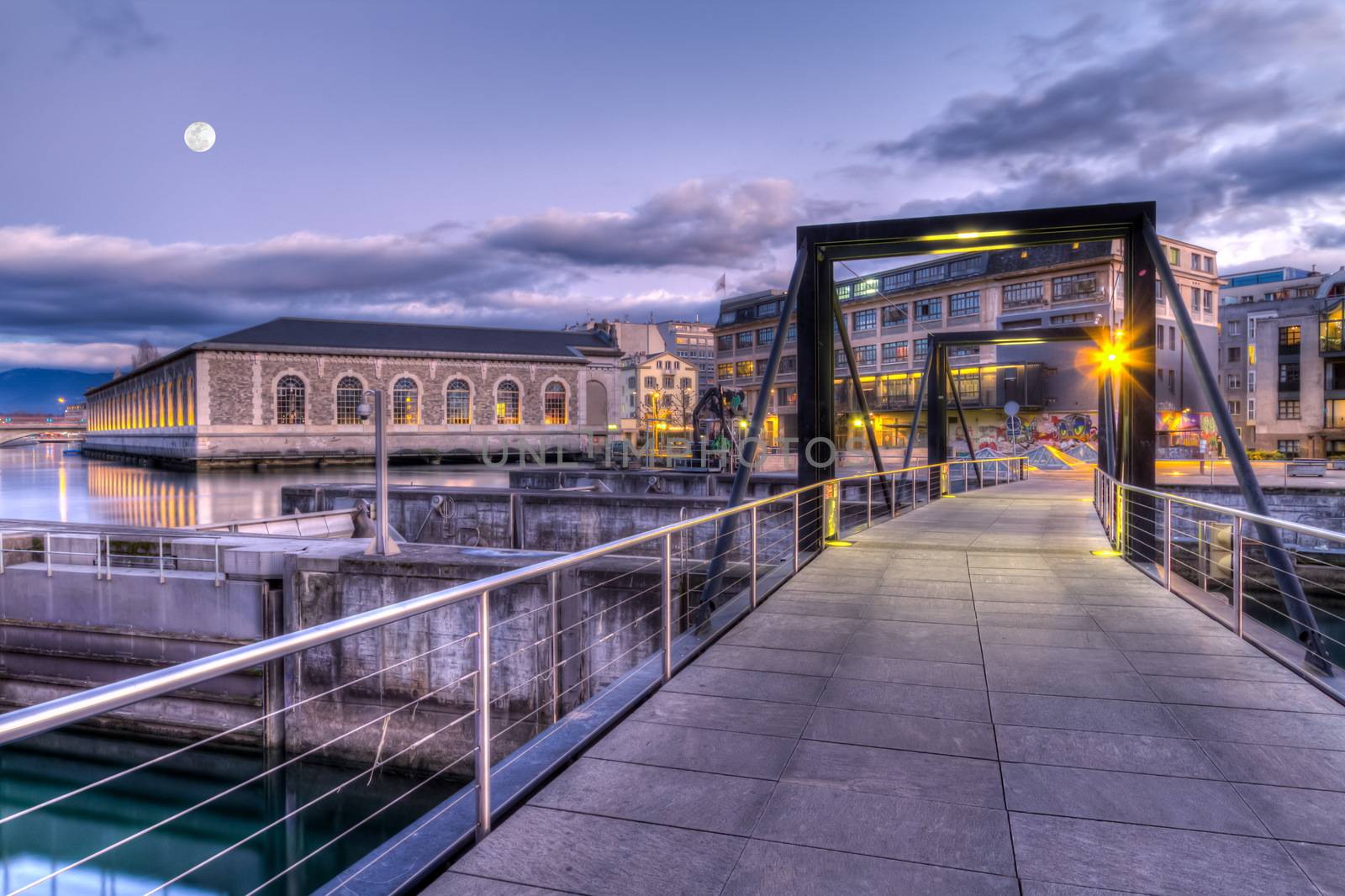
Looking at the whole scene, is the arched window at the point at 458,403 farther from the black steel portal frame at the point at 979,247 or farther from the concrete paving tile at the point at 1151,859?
the concrete paving tile at the point at 1151,859

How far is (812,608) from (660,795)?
415 centimetres

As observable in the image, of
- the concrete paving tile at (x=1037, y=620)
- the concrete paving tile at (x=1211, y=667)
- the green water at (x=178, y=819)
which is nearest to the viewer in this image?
the concrete paving tile at (x=1211, y=667)

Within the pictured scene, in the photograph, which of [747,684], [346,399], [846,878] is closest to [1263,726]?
[747,684]

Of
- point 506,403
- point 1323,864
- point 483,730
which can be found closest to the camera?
point 1323,864

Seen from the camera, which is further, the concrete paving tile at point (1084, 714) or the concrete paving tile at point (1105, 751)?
the concrete paving tile at point (1084, 714)

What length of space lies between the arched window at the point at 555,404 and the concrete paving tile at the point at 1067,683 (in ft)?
240

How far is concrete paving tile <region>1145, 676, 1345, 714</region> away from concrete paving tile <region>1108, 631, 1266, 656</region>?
70 centimetres

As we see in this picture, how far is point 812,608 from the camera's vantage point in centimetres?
751

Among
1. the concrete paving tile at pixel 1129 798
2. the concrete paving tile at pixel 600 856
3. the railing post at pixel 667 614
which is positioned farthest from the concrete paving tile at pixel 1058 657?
the concrete paving tile at pixel 600 856

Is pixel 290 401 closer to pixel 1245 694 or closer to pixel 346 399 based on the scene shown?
pixel 346 399

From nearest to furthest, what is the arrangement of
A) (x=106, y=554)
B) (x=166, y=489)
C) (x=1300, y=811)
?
(x=1300, y=811)
(x=106, y=554)
(x=166, y=489)

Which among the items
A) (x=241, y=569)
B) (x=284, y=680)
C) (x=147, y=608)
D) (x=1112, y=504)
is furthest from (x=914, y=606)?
(x=147, y=608)

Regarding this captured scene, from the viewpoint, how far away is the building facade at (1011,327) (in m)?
48.2

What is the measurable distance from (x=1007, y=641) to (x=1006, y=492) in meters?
19.4
